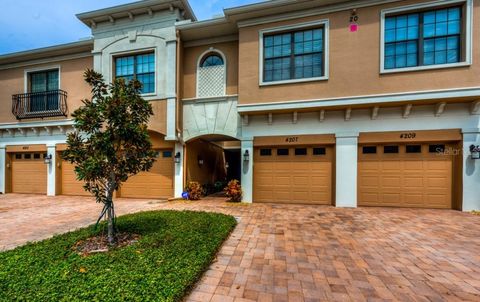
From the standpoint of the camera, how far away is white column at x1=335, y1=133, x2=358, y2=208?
25.7 ft

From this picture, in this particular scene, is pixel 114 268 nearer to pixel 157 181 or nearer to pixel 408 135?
pixel 157 181

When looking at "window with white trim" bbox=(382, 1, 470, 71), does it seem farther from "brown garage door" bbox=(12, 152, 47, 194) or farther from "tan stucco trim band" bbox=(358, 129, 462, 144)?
"brown garage door" bbox=(12, 152, 47, 194)

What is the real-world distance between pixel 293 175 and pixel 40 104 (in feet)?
42.4

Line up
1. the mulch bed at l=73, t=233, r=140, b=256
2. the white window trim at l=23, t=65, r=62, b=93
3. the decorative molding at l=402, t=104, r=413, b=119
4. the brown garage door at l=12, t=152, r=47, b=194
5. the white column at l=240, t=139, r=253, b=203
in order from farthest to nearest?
1. the brown garage door at l=12, t=152, r=47, b=194
2. the white window trim at l=23, t=65, r=62, b=93
3. the white column at l=240, t=139, r=253, b=203
4. the decorative molding at l=402, t=104, r=413, b=119
5. the mulch bed at l=73, t=233, r=140, b=256

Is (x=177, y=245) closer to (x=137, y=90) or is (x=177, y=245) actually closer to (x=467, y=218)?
(x=137, y=90)

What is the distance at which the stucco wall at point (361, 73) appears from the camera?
6.82m

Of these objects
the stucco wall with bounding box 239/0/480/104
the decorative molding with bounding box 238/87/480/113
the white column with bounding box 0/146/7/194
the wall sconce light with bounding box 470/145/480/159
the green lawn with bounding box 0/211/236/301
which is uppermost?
the stucco wall with bounding box 239/0/480/104

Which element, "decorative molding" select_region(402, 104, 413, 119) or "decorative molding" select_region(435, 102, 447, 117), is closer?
"decorative molding" select_region(435, 102, 447, 117)

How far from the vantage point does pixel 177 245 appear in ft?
13.0

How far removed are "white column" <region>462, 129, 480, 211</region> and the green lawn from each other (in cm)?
784

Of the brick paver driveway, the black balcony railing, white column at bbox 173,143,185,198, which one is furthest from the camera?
the black balcony railing

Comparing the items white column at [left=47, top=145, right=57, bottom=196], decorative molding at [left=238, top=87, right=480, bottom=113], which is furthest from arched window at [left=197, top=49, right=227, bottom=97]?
white column at [left=47, top=145, right=57, bottom=196]

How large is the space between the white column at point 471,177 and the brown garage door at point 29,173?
1766 centimetres

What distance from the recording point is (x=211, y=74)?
372 inches
